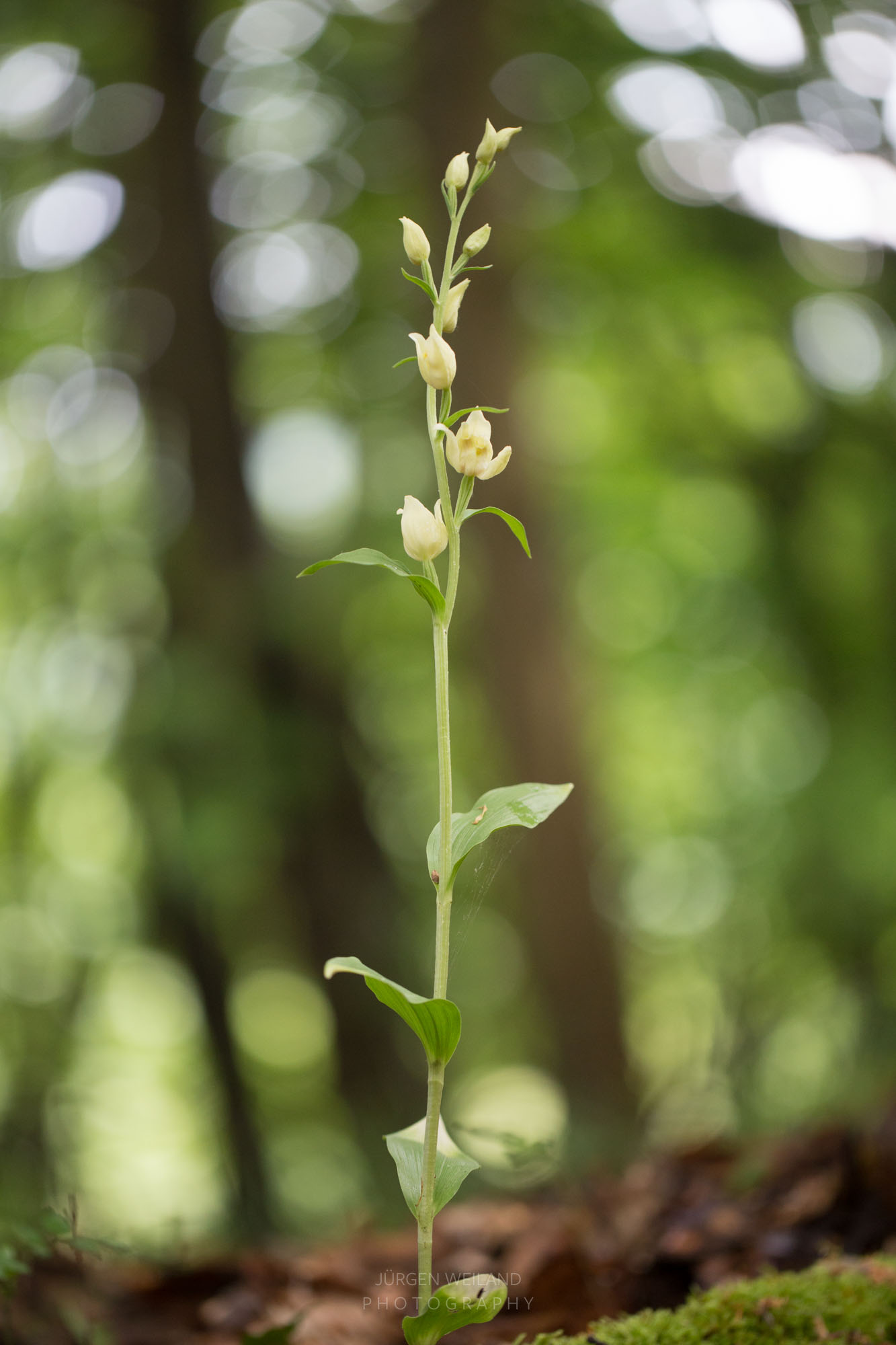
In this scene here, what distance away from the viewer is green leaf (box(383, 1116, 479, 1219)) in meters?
0.98

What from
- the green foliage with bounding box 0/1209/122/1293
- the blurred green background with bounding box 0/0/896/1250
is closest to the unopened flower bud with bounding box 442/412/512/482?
the green foliage with bounding box 0/1209/122/1293

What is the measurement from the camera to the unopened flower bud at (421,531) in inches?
39.6

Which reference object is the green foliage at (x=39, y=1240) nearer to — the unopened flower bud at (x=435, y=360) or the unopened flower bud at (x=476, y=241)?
the unopened flower bud at (x=435, y=360)

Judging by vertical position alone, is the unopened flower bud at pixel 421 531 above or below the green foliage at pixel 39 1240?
above

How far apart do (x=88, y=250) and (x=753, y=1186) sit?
16.4 ft

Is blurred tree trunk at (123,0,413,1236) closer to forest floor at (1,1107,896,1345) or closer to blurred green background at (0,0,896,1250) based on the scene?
blurred green background at (0,0,896,1250)

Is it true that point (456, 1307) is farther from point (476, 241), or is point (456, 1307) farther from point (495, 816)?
point (476, 241)

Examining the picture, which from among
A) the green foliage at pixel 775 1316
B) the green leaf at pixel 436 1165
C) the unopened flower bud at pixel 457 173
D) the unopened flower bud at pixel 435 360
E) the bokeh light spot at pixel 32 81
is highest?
the bokeh light spot at pixel 32 81

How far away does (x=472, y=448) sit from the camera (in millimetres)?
1030

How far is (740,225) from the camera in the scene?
5.09m

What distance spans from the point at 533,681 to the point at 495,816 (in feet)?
9.49

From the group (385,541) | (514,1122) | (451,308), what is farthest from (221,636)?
(451,308)

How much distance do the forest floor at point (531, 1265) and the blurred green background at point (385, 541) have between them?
3.02 ft

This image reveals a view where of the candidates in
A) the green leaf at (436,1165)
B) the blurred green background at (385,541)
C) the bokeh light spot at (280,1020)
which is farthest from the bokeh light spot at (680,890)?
the green leaf at (436,1165)
